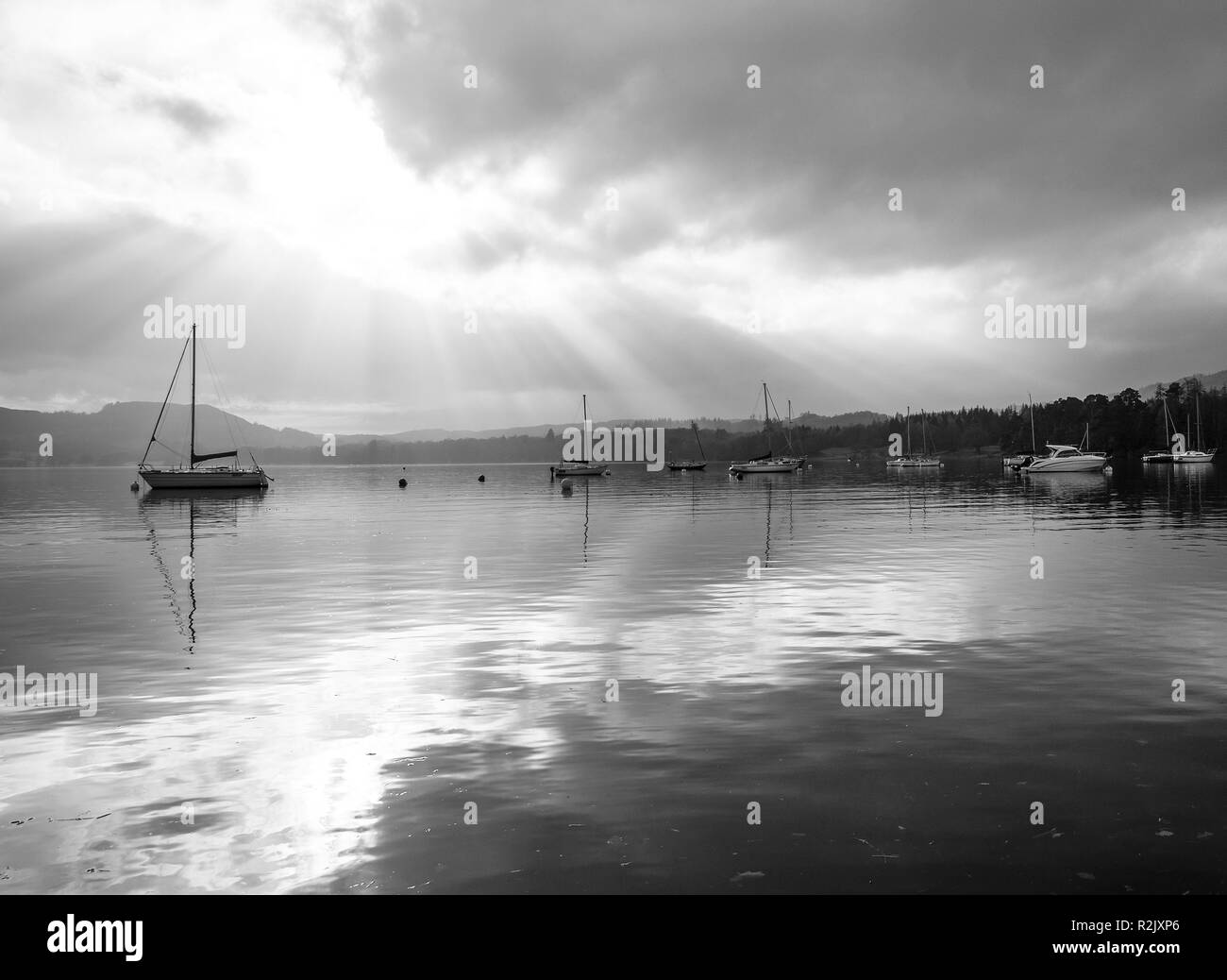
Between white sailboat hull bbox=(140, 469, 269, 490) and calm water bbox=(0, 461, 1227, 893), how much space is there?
8455 centimetres

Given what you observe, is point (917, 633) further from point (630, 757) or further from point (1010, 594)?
point (630, 757)

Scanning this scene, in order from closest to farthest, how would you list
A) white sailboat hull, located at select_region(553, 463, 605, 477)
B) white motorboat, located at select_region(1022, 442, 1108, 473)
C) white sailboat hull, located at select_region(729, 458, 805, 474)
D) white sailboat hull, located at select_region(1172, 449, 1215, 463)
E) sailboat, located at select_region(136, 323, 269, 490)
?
sailboat, located at select_region(136, 323, 269, 490), white motorboat, located at select_region(1022, 442, 1108, 473), white sailboat hull, located at select_region(729, 458, 805, 474), white sailboat hull, located at select_region(553, 463, 605, 477), white sailboat hull, located at select_region(1172, 449, 1215, 463)

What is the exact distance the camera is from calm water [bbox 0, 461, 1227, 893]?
889 cm

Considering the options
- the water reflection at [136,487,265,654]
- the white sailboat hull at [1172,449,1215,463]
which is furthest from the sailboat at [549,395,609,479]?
the white sailboat hull at [1172,449,1215,463]

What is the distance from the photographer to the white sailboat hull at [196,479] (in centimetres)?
11164

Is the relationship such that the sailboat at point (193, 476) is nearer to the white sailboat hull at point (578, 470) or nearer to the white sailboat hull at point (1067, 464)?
the white sailboat hull at point (578, 470)

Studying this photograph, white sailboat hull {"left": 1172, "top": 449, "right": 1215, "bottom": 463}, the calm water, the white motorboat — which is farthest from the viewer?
white sailboat hull {"left": 1172, "top": 449, "right": 1215, "bottom": 463}

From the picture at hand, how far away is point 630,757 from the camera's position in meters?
12.2

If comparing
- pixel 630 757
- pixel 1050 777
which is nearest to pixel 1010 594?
pixel 1050 777

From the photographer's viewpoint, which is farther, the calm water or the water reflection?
the water reflection

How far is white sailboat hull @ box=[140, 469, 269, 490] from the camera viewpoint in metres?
112

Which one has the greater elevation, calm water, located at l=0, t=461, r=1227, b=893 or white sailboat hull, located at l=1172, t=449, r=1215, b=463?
white sailboat hull, located at l=1172, t=449, r=1215, b=463

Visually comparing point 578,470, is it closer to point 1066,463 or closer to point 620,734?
point 1066,463

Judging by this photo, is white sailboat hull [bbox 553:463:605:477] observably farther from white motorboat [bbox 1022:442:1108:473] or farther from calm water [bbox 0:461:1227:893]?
calm water [bbox 0:461:1227:893]
